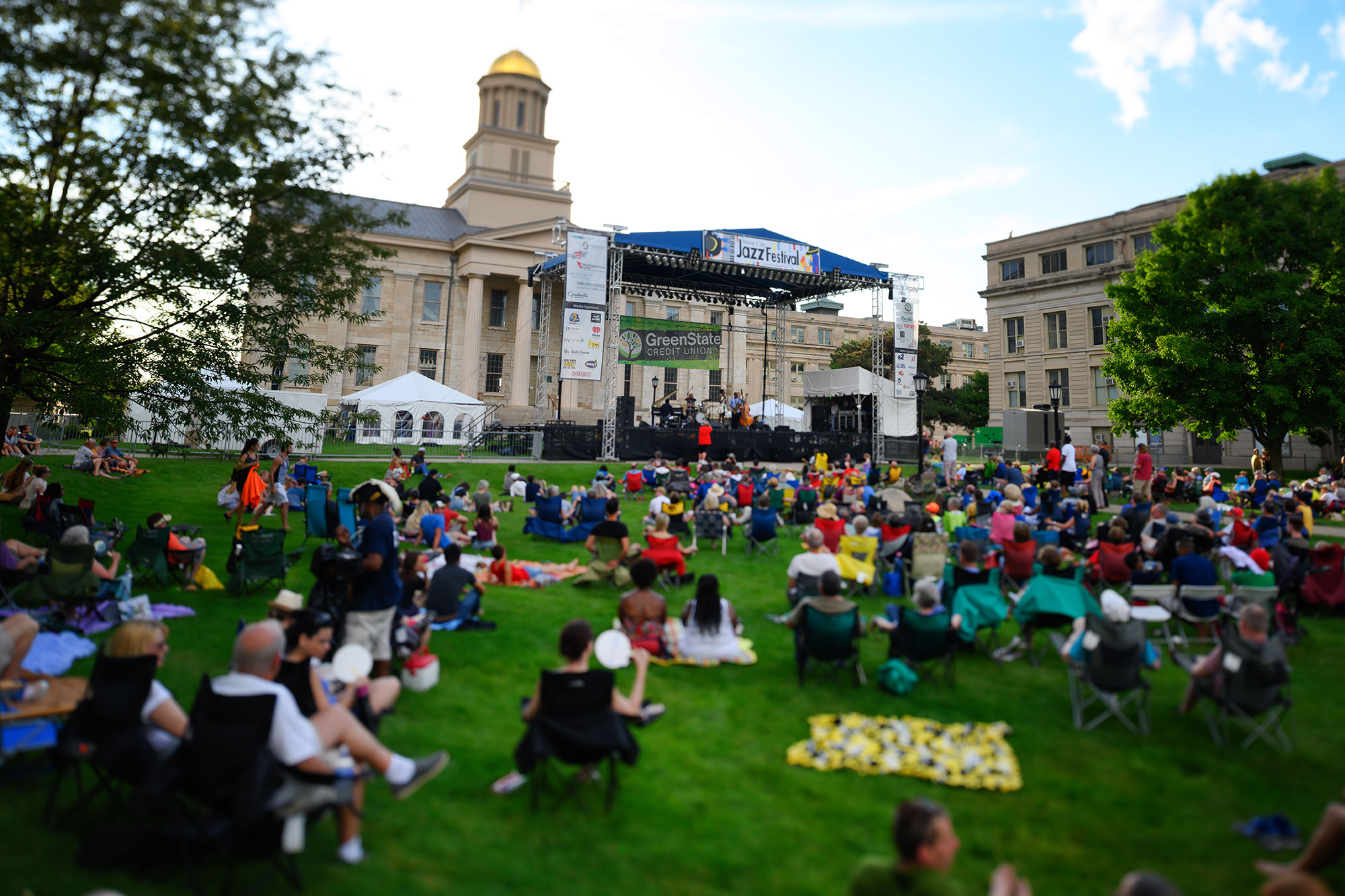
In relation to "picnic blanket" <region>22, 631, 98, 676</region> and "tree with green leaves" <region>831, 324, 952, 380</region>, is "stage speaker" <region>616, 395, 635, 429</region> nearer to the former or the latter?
"picnic blanket" <region>22, 631, 98, 676</region>

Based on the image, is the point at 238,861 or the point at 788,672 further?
the point at 788,672

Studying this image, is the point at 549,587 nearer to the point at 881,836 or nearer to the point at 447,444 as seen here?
the point at 881,836

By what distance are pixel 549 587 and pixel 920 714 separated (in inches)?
240

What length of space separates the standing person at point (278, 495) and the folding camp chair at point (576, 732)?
824cm

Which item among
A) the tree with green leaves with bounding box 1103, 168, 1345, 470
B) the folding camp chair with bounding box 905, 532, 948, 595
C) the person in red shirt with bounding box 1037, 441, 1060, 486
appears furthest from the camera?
the tree with green leaves with bounding box 1103, 168, 1345, 470

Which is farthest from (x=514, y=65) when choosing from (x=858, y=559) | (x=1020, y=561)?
(x=1020, y=561)

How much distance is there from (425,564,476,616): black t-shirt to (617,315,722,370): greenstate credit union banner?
23046 mm

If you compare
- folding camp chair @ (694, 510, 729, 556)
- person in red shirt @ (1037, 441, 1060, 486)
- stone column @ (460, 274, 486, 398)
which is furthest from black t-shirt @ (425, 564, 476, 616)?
stone column @ (460, 274, 486, 398)

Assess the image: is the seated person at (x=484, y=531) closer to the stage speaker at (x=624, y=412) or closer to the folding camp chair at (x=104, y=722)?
the folding camp chair at (x=104, y=722)

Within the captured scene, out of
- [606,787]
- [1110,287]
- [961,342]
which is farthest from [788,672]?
[961,342]

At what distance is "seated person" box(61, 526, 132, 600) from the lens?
26.8ft

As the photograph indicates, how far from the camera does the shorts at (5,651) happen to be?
A: 16.7ft

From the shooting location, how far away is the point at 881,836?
14.7 feet

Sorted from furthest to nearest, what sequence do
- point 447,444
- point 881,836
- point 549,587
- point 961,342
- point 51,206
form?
point 961,342, point 447,444, point 549,587, point 51,206, point 881,836
